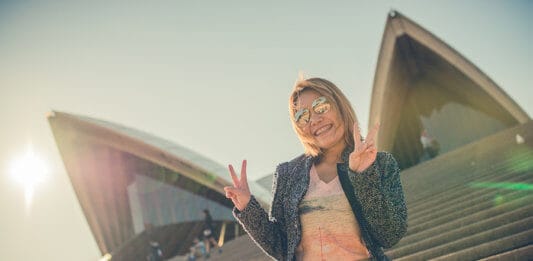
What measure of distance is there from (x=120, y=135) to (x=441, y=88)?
12.7 metres

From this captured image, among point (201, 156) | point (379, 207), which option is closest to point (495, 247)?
point (379, 207)

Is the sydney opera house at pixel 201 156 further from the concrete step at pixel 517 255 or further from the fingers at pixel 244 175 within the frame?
the fingers at pixel 244 175

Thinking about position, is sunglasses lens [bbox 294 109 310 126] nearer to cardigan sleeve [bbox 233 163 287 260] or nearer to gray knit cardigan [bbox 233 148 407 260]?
gray knit cardigan [bbox 233 148 407 260]

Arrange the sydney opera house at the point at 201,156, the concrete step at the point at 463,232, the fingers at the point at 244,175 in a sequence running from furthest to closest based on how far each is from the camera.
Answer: the sydney opera house at the point at 201,156 → the concrete step at the point at 463,232 → the fingers at the point at 244,175

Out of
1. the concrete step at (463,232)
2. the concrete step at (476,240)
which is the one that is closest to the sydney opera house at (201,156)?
the concrete step at (463,232)

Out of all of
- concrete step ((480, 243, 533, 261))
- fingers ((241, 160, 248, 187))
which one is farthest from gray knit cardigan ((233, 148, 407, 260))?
concrete step ((480, 243, 533, 261))

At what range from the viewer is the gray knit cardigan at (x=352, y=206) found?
4.20ft

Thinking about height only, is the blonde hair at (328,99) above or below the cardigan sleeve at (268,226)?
above

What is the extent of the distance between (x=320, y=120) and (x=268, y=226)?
0.46 m

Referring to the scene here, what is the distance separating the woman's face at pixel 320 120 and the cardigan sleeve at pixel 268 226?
0.27 metres

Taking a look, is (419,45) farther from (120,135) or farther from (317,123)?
(317,123)

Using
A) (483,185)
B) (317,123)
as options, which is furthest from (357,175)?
(483,185)

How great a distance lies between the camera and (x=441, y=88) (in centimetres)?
1548

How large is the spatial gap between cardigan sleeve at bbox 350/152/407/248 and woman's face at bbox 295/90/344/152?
252mm
